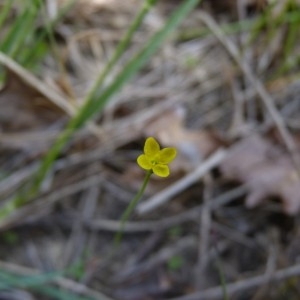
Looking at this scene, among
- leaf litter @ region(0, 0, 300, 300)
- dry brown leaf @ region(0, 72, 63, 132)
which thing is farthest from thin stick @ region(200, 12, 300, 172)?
dry brown leaf @ region(0, 72, 63, 132)

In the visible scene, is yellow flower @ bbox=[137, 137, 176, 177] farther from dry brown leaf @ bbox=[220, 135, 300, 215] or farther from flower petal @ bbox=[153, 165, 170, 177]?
Answer: dry brown leaf @ bbox=[220, 135, 300, 215]

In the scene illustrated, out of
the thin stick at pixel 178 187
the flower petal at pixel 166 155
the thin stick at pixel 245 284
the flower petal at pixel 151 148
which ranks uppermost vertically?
the thin stick at pixel 178 187

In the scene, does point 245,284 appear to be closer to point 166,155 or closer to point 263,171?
point 263,171

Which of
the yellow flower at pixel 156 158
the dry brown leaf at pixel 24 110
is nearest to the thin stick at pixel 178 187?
the dry brown leaf at pixel 24 110

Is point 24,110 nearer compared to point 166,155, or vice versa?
point 166,155

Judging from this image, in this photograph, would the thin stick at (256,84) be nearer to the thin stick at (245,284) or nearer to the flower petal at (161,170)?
the thin stick at (245,284)

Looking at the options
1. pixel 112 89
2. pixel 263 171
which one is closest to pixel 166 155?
pixel 112 89
